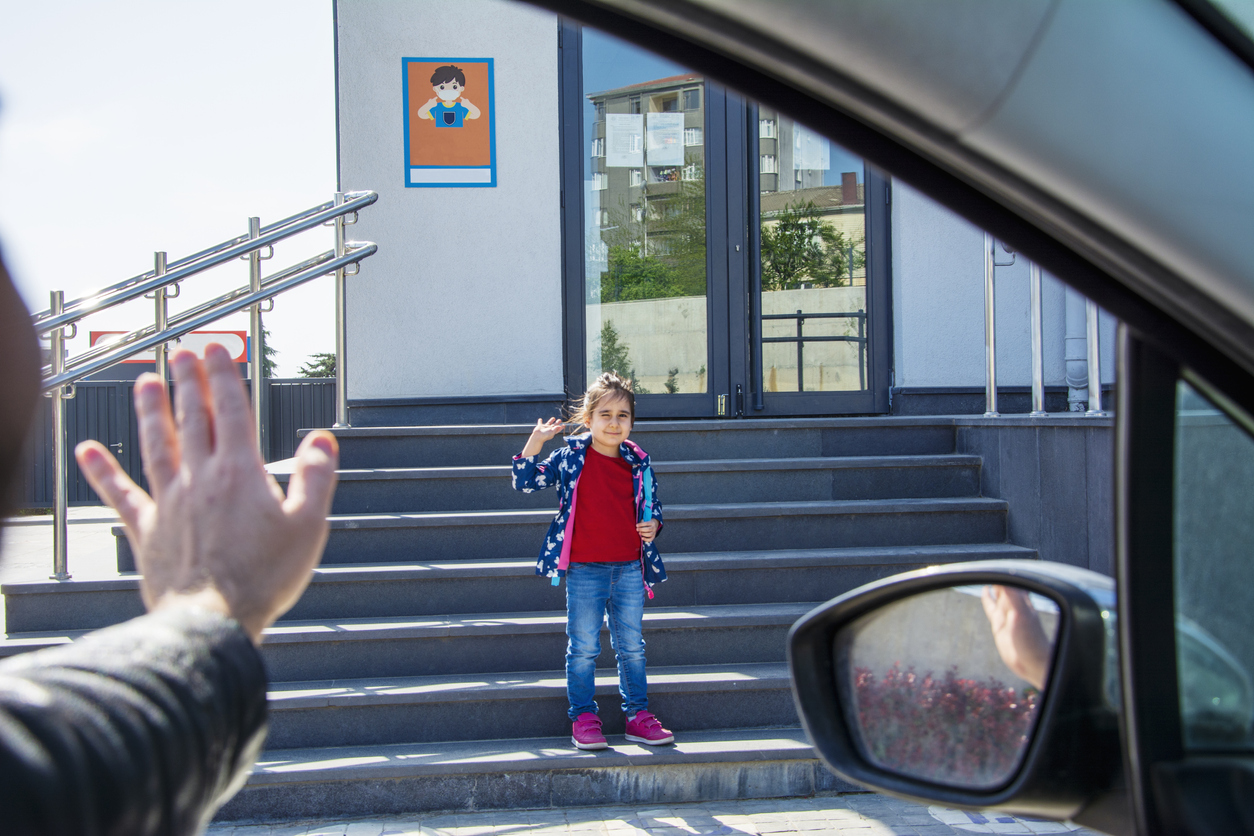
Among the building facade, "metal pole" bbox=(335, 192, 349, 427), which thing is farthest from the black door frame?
"metal pole" bbox=(335, 192, 349, 427)

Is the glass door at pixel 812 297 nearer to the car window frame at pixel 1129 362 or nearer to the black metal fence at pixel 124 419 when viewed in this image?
the car window frame at pixel 1129 362

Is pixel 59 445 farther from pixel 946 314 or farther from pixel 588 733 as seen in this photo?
pixel 946 314

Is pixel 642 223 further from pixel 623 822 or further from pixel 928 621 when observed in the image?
pixel 928 621

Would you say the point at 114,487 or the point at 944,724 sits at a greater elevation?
the point at 114,487

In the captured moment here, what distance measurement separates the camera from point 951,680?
3.01 ft

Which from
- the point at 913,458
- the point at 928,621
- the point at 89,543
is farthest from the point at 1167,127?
the point at 89,543

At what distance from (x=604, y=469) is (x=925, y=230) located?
3557mm

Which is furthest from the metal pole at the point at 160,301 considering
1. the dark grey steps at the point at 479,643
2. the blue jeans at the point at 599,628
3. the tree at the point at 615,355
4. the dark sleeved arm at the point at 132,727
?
the dark sleeved arm at the point at 132,727

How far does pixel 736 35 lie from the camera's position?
0.69 metres

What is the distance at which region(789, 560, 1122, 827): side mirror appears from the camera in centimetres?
81

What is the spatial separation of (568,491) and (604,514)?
19 cm

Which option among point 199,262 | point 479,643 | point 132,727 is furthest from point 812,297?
point 132,727

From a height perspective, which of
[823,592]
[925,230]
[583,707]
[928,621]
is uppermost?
[925,230]

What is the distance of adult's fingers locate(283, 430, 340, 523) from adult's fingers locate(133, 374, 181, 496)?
0.10 metres
